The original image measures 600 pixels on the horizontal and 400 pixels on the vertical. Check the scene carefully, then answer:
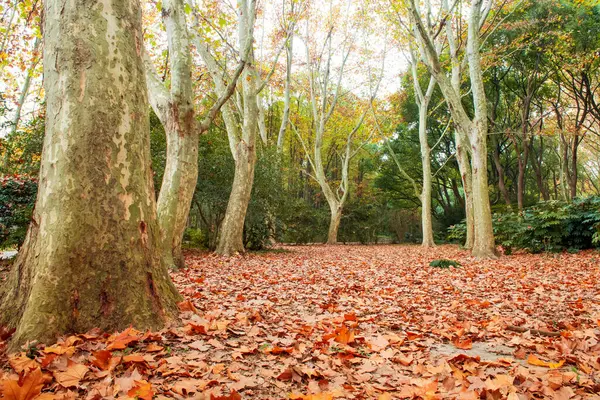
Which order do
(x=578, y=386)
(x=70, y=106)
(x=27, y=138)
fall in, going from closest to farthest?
(x=578, y=386), (x=70, y=106), (x=27, y=138)

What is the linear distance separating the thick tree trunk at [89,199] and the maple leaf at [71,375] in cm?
47

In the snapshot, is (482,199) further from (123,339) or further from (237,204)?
(123,339)

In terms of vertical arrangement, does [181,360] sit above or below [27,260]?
below

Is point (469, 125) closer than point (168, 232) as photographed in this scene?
No

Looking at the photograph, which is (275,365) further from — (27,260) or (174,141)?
(174,141)

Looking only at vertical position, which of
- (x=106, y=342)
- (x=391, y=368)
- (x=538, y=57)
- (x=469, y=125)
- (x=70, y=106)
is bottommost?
(x=391, y=368)

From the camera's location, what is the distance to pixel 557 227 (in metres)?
10.6

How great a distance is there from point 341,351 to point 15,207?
7526 millimetres

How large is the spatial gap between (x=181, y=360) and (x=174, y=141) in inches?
213

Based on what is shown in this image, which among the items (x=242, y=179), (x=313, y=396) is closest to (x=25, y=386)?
(x=313, y=396)

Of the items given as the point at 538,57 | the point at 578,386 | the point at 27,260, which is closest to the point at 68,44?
the point at 27,260

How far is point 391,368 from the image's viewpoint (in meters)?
2.45

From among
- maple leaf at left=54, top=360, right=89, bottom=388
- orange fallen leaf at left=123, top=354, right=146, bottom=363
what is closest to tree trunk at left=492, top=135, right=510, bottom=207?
orange fallen leaf at left=123, top=354, right=146, bottom=363

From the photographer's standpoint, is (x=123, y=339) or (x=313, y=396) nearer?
(x=313, y=396)
